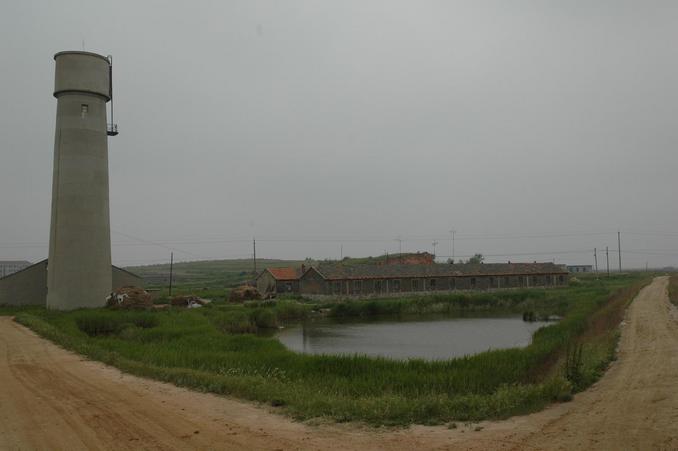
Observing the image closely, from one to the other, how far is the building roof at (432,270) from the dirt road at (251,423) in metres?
39.2

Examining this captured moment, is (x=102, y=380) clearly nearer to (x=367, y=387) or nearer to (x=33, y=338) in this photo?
(x=367, y=387)

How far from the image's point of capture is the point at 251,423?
8453 millimetres

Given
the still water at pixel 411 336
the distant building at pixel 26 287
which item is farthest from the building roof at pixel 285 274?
the distant building at pixel 26 287

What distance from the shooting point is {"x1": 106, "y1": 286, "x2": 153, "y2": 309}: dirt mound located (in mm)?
30516

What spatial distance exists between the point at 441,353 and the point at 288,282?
34.4 metres

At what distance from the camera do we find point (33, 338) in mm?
19156

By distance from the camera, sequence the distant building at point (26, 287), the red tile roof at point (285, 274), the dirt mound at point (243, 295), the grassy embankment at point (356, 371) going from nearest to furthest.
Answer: the grassy embankment at point (356, 371) → the distant building at point (26, 287) → the dirt mound at point (243, 295) → the red tile roof at point (285, 274)

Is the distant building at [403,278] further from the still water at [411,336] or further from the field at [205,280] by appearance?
the still water at [411,336]

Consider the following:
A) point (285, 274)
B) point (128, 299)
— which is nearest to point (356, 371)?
point (128, 299)

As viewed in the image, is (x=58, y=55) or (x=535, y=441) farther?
(x=58, y=55)

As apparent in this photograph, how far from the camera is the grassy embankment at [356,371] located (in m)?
9.02

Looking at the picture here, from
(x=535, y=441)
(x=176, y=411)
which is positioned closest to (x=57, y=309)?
(x=176, y=411)

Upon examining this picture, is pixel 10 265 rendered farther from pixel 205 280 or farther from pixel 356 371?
pixel 356 371

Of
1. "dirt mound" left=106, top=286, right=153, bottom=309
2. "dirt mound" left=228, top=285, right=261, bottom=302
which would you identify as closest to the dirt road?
"dirt mound" left=106, top=286, right=153, bottom=309
